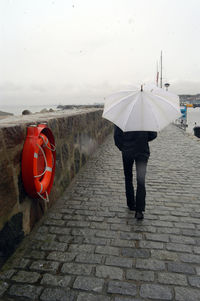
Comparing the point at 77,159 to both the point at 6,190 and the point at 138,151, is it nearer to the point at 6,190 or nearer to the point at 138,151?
the point at 138,151

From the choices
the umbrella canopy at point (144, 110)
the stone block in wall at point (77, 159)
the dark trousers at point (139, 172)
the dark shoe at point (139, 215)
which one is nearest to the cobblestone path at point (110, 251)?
the dark shoe at point (139, 215)

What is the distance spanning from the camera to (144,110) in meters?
2.69

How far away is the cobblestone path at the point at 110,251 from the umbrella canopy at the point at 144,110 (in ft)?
4.30

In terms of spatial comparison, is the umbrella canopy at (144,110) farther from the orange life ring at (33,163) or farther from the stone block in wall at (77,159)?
the stone block in wall at (77,159)

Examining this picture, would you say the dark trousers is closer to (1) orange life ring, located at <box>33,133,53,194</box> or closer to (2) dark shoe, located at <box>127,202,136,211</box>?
(2) dark shoe, located at <box>127,202,136,211</box>

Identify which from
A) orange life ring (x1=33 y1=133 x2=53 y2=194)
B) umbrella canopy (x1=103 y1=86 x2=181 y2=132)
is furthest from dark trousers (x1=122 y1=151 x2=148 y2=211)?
orange life ring (x1=33 y1=133 x2=53 y2=194)

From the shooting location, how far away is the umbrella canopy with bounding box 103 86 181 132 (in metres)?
2.65

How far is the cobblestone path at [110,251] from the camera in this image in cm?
196

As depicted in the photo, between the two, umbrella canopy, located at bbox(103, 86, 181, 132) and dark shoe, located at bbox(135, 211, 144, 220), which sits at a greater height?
umbrella canopy, located at bbox(103, 86, 181, 132)

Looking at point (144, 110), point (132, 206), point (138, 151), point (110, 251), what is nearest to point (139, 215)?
point (132, 206)

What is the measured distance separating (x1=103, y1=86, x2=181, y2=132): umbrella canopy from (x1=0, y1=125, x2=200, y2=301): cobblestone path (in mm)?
1310

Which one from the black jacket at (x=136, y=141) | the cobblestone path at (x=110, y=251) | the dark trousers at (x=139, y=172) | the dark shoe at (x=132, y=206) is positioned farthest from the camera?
the dark shoe at (x=132, y=206)

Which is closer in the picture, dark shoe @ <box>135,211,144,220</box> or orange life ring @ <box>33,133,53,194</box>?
orange life ring @ <box>33,133,53,194</box>

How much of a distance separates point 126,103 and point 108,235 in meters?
1.65
